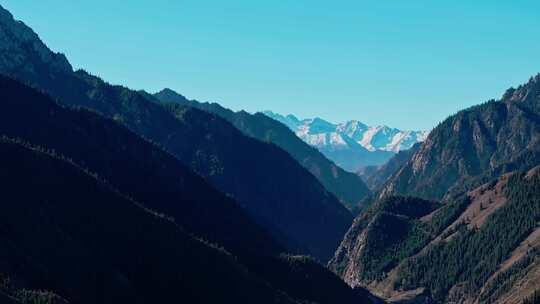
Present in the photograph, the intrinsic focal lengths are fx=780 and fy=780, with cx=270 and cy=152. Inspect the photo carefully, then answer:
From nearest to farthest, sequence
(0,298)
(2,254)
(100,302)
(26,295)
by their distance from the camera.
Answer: (0,298)
(26,295)
(2,254)
(100,302)

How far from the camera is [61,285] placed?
612 feet

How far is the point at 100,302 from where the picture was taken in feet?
646

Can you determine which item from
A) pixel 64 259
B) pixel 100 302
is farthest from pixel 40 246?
pixel 100 302

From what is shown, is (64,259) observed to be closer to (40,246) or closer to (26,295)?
(40,246)

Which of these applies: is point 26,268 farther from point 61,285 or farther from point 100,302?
point 100,302

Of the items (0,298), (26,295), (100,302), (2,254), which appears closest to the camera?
(0,298)

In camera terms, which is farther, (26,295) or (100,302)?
(100,302)

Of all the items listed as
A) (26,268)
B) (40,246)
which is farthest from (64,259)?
(26,268)

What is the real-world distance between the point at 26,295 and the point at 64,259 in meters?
35.3

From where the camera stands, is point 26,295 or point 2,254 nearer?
point 26,295

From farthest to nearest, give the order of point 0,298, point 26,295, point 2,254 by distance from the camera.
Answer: point 2,254, point 26,295, point 0,298

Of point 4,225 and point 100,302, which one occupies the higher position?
point 4,225

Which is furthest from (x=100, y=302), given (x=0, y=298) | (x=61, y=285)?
(x=0, y=298)

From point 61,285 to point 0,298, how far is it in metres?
34.9
